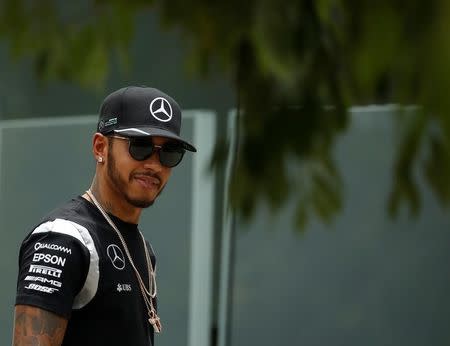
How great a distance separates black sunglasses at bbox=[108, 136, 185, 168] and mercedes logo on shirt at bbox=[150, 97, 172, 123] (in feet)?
0.31

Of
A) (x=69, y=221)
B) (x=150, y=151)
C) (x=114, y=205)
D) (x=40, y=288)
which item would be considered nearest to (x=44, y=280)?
(x=40, y=288)

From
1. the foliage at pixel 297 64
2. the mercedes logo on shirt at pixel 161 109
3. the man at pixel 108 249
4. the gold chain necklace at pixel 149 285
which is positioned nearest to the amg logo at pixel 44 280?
the man at pixel 108 249

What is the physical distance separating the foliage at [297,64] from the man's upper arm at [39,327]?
4.82 feet

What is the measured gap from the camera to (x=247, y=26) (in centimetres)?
107

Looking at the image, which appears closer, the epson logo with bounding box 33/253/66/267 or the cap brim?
the epson logo with bounding box 33/253/66/267

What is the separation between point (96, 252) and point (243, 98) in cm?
164

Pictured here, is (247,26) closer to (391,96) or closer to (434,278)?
(391,96)

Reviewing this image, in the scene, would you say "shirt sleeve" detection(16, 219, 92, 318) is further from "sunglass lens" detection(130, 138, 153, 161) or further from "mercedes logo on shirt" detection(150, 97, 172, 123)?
"mercedes logo on shirt" detection(150, 97, 172, 123)

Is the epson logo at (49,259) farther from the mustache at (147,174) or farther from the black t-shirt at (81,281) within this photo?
the mustache at (147,174)

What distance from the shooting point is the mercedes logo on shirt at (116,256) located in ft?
8.96

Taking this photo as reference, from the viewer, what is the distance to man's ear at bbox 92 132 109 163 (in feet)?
9.64

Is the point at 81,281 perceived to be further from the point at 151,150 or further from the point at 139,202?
the point at 151,150

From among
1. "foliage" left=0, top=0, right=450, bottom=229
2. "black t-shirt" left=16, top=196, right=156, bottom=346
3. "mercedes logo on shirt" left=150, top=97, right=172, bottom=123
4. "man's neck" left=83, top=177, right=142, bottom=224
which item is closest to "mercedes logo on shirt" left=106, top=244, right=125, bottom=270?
"black t-shirt" left=16, top=196, right=156, bottom=346

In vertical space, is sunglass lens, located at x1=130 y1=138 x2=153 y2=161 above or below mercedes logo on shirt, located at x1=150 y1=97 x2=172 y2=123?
below
